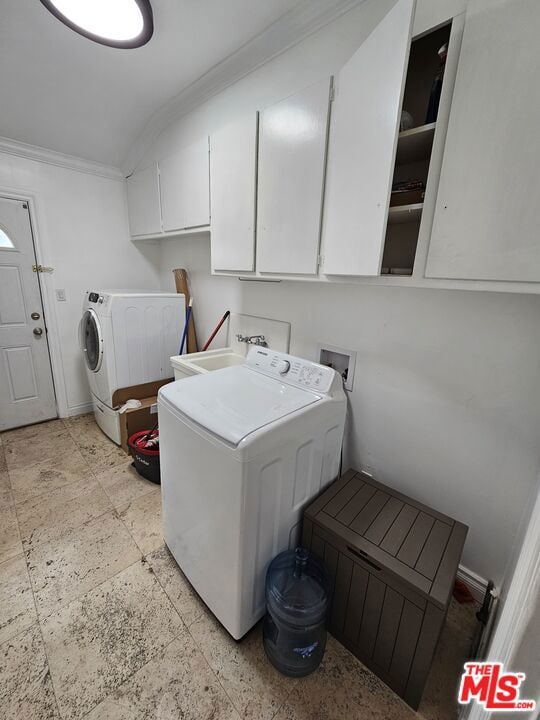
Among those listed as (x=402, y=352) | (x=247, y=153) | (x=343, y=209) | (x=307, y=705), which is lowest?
(x=307, y=705)

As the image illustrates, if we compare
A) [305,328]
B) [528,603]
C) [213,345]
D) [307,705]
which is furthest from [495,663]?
[213,345]

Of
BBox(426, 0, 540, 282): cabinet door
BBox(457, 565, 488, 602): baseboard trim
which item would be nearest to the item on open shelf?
BBox(426, 0, 540, 282): cabinet door

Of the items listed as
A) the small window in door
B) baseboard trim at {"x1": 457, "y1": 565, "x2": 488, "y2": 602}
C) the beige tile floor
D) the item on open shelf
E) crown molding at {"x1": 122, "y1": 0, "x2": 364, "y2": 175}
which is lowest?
the beige tile floor

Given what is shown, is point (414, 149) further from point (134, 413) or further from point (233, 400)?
point (134, 413)

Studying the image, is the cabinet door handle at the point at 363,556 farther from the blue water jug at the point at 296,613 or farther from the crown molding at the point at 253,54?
the crown molding at the point at 253,54

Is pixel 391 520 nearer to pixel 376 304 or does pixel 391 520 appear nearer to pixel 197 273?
pixel 376 304

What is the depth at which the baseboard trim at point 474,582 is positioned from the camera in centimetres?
148

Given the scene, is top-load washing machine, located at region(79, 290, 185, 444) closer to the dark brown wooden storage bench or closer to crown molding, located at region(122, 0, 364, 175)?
crown molding, located at region(122, 0, 364, 175)

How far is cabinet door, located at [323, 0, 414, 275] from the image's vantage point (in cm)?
100

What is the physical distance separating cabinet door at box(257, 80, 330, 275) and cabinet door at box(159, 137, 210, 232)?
669mm

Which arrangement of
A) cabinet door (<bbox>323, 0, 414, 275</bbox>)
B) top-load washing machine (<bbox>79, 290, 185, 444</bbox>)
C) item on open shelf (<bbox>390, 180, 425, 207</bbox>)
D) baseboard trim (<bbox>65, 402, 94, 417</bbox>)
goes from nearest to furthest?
cabinet door (<bbox>323, 0, 414, 275</bbox>)
item on open shelf (<bbox>390, 180, 425, 207</bbox>)
top-load washing machine (<bbox>79, 290, 185, 444</bbox>)
baseboard trim (<bbox>65, 402, 94, 417</bbox>)

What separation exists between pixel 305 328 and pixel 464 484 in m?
1.20

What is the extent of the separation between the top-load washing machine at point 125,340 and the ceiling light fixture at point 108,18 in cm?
151

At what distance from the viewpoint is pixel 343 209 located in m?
1.22
